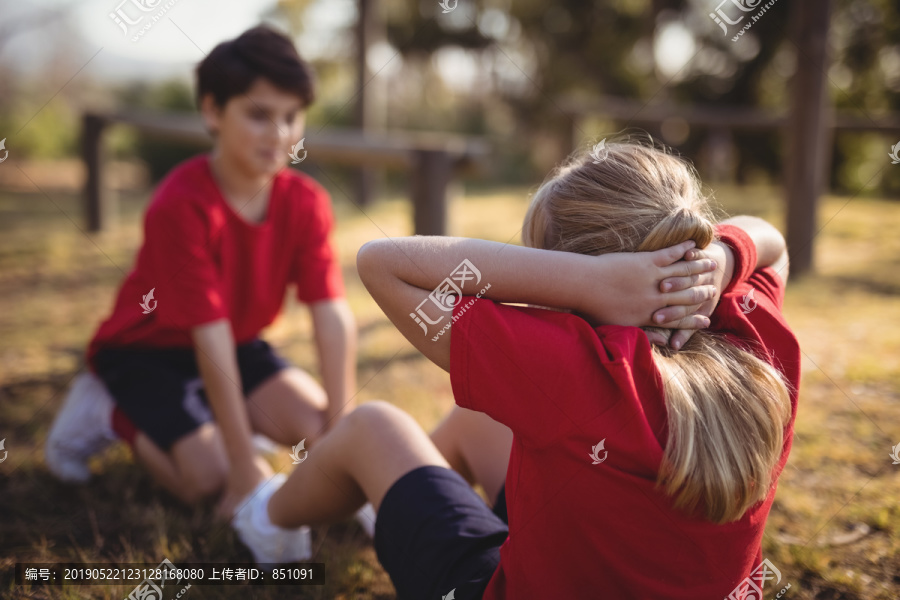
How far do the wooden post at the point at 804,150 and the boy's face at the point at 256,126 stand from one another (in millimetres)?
3725

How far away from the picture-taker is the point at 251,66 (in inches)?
78.3

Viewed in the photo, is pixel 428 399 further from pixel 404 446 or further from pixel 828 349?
pixel 828 349

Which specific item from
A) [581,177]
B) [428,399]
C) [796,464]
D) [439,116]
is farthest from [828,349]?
[439,116]

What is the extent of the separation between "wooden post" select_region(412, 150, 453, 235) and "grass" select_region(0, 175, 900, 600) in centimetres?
63

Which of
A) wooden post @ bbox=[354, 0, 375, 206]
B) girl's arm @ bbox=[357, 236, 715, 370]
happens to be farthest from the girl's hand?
wooden post @ bbox=[354, 0, 375, 206]

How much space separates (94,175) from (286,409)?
493 centimetres

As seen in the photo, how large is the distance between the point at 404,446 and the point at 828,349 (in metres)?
2.65

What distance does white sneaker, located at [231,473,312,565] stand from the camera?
1.60m

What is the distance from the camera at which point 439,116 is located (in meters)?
14.6

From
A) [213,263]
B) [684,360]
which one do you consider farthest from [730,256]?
[213,263]

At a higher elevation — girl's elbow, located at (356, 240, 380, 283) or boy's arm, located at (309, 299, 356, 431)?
girl's elbow, located at (356, 240, 380, 283)

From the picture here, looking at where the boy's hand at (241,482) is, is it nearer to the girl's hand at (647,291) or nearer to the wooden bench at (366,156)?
the girl's hand at (647,291)

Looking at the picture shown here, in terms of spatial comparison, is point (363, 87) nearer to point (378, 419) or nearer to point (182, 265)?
point (182, 265)

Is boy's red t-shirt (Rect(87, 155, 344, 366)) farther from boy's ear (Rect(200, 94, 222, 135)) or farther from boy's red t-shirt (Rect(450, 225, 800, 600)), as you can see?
boy's red t-shirt (Rect(450, 225, 800, 600))
